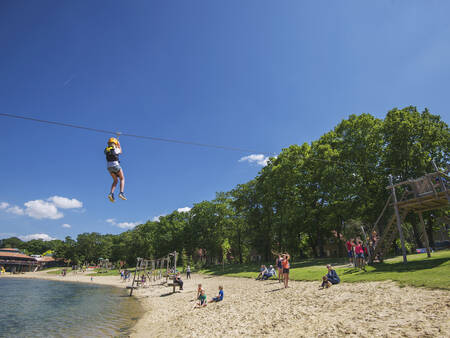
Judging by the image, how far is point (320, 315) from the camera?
10.1m

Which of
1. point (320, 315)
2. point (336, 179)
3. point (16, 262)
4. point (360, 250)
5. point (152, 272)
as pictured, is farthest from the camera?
point (16, 262)

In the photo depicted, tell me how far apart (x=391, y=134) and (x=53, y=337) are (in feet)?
123

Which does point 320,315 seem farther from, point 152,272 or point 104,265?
point 104,265

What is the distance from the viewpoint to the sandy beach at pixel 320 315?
7.71 m

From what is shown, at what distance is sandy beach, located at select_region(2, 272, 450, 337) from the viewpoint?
25.3 feet

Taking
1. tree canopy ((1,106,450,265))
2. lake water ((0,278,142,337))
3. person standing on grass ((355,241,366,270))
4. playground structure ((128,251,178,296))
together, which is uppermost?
tree canopy ((1,106,450,265))

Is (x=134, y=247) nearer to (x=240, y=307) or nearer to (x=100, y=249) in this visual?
(x=100, y=249)

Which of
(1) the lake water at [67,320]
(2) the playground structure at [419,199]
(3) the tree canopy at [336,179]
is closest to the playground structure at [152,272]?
(1) the lake water at [67,320]

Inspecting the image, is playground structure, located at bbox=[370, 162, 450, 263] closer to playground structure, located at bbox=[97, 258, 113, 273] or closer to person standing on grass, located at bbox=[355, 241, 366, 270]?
person standing on grass, located at bbox=[355, 241, 366, 270]

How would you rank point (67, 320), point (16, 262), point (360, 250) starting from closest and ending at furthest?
1. point (360, 250)
2. point (67, 320)
3. point (16, 262)

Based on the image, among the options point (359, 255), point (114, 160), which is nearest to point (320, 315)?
point (359, 255)

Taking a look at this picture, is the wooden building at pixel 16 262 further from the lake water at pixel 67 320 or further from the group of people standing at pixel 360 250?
the group of people standing at pixel 360 250

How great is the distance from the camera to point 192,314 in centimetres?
1569

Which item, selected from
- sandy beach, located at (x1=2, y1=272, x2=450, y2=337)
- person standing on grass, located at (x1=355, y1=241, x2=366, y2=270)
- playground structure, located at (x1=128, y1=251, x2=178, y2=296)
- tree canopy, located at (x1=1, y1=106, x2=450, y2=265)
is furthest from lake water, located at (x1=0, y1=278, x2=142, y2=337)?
tree canopy, located at (x1=1, y1=106, x2=450, y2=265)
